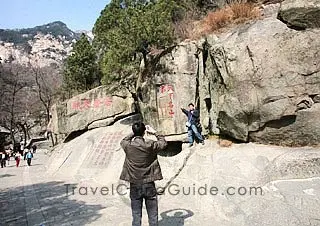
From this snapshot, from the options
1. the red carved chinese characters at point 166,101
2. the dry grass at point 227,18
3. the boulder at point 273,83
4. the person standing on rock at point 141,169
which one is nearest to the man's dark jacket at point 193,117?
the red carved chinese characters at point 166,101

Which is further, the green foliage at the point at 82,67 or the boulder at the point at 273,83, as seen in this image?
the green foliage at the point at 82,67

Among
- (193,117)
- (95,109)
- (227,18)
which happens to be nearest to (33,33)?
(95,109)

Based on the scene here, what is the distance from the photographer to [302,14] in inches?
332

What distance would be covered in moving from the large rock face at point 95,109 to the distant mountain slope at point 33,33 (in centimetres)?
→ 8520

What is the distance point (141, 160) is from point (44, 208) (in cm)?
432

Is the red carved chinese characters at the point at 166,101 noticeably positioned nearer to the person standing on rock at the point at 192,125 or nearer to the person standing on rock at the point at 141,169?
the person standing on rock at the point at 192,125

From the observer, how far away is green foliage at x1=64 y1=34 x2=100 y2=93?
2119 centimetres

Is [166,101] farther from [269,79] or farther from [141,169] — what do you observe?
[141,169]

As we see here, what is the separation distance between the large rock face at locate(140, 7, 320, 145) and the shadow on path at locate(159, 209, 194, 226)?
2773 millimetres

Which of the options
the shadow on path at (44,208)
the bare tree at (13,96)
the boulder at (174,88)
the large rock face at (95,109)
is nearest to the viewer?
the shadow on path at (44,208)

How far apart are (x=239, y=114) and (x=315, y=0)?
3.07 meters

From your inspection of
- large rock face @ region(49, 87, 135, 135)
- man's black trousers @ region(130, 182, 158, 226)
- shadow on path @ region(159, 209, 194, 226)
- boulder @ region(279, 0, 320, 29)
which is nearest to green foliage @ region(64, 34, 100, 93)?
large rock face @ region(49, 87, 135, 135)

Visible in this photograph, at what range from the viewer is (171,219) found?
6629mm

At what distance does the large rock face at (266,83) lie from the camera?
8078 mm
